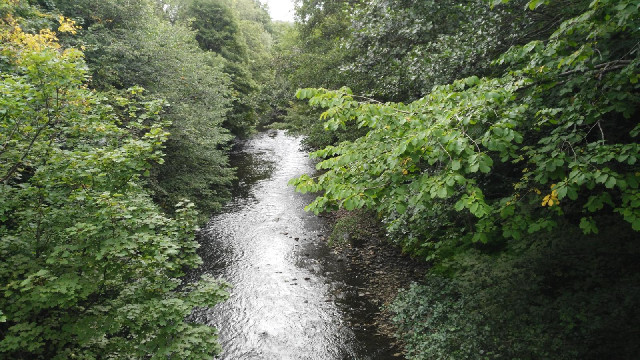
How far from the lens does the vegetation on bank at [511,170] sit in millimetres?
3486

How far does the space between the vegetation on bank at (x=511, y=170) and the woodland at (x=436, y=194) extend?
3 centimetres

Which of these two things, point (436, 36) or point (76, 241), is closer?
point (76, 241)

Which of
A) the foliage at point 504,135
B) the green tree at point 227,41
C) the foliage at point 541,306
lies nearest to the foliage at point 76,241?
the foliage at point 504,135

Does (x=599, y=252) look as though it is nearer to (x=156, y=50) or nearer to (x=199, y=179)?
(x=199, y=179)

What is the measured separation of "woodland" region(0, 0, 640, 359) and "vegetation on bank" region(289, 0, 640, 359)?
3cm

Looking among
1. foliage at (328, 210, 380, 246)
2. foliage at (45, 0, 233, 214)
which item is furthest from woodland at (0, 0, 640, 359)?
foliage at (45, 0, 233, 214)

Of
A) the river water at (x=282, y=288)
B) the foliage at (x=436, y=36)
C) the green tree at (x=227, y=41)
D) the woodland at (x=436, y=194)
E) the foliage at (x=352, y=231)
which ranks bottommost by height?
the river water at (x=282, y=288)

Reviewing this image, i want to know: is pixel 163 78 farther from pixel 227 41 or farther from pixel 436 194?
pixel 227 41

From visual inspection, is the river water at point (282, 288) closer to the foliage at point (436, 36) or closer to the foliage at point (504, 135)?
the foliage at point (504, 135)

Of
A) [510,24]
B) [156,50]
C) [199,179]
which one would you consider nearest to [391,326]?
[510,24]

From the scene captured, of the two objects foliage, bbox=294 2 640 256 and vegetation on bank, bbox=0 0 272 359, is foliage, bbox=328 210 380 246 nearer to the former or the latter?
vegetation on bank, bbox=0 0 272 359

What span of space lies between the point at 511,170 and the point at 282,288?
6.21 meters

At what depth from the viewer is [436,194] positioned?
3357mm

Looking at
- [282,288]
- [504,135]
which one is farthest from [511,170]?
[282,288]
